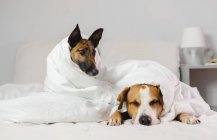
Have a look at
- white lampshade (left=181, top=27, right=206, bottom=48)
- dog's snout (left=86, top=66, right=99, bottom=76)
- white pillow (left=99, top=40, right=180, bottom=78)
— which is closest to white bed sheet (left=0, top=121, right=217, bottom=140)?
dog's snout (left=86, top=66, right=99, bottom=76)

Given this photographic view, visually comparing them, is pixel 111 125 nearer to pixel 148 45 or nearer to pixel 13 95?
pixel 13 95

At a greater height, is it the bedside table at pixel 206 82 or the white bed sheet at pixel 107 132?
the bedside table at pixel 206 82

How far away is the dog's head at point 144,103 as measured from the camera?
3.84ft

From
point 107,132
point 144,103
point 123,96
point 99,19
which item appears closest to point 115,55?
point 99,19

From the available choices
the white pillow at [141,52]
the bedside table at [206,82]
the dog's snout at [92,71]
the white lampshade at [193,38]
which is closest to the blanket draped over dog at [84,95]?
the dog's snout at [92,71]

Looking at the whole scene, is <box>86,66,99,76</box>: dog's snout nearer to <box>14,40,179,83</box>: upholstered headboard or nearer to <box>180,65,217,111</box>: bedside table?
<box>14,40,179,83</box>: upholstered headboard

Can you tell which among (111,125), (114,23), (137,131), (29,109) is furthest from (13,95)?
(114,23)

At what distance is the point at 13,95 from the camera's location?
1.78 metres

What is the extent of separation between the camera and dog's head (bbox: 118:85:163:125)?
1.17 m

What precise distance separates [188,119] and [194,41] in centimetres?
135

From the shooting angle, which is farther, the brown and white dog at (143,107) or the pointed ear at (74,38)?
the pointed ear at (74,38)

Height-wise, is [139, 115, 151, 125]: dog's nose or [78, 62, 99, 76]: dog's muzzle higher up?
[78, 62, 99, 76]: dog's muzzle

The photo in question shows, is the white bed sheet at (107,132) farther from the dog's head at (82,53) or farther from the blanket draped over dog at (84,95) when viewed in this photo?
the dog's head at (82,53)

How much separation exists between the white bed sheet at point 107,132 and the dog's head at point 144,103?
0.05m
